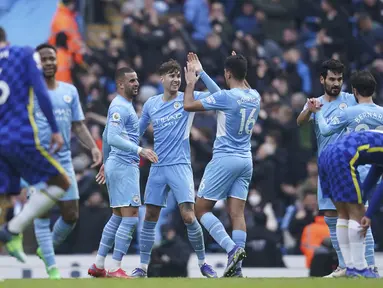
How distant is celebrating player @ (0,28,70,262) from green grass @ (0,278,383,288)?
2.25 ft

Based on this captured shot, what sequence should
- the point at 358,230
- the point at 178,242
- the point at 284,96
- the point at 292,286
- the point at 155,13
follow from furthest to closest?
the point at 155,13 → the point at 284,96 → the point at 178,242 → the point at 358,230 → the point at 292,286

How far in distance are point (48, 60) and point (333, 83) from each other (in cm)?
360

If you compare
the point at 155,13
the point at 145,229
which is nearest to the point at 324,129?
the point at 145,229

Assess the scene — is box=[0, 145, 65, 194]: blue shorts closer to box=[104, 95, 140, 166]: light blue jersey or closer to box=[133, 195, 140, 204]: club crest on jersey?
box=[104, 95, 140, 166]: light blue jersey

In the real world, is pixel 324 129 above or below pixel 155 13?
below

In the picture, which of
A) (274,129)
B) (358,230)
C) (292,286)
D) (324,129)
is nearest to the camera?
(292,286)

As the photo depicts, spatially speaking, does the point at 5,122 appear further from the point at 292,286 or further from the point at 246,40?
the point at 246,40

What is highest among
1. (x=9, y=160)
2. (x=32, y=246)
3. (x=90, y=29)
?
(x=90, y=29)

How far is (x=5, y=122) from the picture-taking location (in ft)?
36.2

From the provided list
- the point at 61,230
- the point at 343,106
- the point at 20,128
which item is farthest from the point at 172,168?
the point at 20,128

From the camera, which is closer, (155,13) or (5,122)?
(5,122)

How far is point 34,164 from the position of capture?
36.0 ft

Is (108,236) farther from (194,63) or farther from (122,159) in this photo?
(194,63)

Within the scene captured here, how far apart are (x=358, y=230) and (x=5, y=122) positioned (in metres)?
3.93
